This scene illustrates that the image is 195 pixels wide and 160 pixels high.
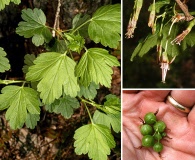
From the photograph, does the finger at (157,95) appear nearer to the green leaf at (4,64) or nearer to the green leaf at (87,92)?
the green leaf at (87,92)

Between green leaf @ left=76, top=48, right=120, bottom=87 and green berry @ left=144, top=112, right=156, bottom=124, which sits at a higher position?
green leaf @ left=76, top=48, right=120, bottom=87

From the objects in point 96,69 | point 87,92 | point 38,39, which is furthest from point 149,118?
point 38,39

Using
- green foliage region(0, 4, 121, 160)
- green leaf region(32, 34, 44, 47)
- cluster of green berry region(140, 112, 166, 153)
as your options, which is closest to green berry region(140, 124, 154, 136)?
cluster of green berry region(140, 112, 166, 153)

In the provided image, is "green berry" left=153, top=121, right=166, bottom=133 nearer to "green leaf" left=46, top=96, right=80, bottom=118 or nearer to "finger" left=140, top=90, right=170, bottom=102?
"finger" left=140, top=90, right=170, bottom=102

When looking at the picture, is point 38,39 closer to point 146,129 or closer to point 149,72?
point 146,129

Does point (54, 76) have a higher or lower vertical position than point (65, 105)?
higher

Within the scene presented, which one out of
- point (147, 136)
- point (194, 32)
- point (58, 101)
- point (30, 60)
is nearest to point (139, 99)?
point (147, 136)
